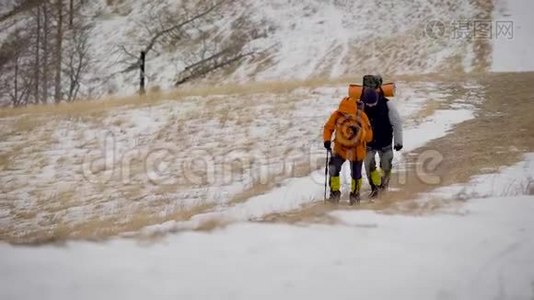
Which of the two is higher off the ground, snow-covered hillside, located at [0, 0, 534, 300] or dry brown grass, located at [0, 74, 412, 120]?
dry brown grass, located at [0, 74, 412, 120]

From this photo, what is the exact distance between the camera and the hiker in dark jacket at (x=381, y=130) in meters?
6.71

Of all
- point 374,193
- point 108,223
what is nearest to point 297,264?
point 374,193

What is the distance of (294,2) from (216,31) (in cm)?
478

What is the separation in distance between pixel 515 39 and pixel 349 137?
21115 millimetres

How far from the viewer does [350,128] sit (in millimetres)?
6473

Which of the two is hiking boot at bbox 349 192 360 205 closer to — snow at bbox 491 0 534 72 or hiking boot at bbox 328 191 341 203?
hiking boot at bbox 328 191 341 203

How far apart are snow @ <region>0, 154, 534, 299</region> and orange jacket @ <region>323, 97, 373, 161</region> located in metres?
1.65

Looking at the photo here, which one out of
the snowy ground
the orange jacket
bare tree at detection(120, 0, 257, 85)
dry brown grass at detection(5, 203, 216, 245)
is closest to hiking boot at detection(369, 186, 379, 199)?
the orange jacket

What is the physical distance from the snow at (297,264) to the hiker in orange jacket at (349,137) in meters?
1.65

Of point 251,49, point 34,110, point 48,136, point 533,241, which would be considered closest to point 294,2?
point 251,49

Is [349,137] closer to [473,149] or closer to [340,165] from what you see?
[340,165]

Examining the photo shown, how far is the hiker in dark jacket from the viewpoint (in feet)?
22.0

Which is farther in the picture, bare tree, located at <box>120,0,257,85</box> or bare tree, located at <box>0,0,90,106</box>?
bare tree, located at <box>120,0,257,85</box>

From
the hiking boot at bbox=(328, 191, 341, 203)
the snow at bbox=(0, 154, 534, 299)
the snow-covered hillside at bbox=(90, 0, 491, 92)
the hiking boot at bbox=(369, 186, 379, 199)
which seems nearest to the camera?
the snow at bbox=(0, 154, 534, 299)
